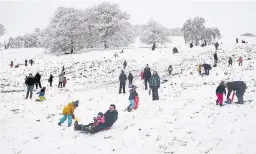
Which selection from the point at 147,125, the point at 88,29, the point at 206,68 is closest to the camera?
the point at 147,125

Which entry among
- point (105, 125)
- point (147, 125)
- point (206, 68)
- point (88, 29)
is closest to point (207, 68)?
point (206, 68)

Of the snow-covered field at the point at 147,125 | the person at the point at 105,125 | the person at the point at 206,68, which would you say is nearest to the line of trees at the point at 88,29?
the person at the point at 206,68

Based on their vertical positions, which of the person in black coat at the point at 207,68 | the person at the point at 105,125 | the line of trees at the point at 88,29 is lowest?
the person at the point at 105,125

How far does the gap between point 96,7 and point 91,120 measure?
67.0 m

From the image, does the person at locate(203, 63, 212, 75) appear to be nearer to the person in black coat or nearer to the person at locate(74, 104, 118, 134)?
the person in black coat

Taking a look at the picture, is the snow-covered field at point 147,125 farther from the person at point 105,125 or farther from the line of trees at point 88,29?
the line of trees at point 88,29

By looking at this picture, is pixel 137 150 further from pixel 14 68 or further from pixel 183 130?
pixel 14 68

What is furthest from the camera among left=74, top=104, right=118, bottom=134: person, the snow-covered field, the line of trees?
the line of trees

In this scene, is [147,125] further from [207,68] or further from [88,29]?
[88,29]

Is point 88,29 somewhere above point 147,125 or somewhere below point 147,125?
above

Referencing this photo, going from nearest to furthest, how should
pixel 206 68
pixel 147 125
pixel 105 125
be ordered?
A: 1. pixel 147 125
2. pixel 105 125
3. pixel 206 68

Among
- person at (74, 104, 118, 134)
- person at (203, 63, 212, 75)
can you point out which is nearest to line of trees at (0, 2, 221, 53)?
person at (203, 63, 212, 75)

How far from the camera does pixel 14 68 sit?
63688 mm

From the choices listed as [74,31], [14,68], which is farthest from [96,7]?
[14,68]
